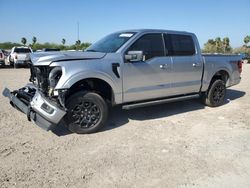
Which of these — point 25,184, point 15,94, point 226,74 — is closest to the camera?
point 25,184

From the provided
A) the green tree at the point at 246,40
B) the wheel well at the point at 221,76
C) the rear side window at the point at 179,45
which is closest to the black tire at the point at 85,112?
the rear side window at the point at 179,45

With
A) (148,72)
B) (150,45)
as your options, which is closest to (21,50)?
(150,45)

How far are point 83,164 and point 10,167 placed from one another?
101 cm

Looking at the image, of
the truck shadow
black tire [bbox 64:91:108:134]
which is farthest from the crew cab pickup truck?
the truck shadow

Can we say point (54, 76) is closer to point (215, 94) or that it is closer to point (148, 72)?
point (148, 72)

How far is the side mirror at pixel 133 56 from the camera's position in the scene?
5.09 metres

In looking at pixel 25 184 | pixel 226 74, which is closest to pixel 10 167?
pixel 25 184

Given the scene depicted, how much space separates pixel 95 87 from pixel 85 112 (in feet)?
2.06

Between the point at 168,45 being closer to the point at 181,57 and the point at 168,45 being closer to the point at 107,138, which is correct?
the point at 181,57

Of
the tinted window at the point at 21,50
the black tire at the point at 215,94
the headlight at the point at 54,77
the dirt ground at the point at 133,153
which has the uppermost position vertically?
the tinted window at the point at 21,50

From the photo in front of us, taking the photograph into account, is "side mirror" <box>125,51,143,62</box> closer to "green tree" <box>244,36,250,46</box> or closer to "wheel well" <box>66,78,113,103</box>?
"wheel well" <box>66,78,113,103</box>

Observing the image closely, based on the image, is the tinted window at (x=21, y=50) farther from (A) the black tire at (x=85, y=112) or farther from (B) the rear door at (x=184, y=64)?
(A) the black tire at (x=85, y=112)

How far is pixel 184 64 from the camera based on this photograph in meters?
6.28

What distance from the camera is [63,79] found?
4574 millimetres
